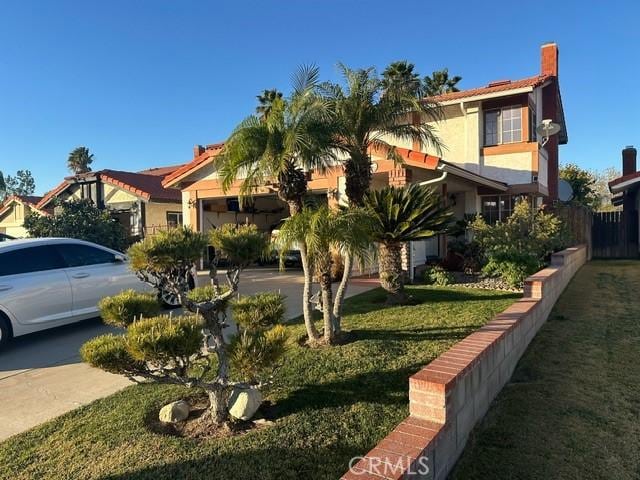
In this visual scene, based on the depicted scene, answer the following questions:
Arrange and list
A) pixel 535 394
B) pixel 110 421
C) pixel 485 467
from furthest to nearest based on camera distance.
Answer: pixel 535 394
pixel 110 421
pixel 485 467

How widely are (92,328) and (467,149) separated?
1270 cm

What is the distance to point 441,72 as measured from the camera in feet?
101

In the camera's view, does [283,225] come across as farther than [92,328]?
No

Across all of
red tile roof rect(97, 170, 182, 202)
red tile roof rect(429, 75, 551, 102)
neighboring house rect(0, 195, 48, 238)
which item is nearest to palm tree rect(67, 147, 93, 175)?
neighboring house rect(0, 195, 48, 238)

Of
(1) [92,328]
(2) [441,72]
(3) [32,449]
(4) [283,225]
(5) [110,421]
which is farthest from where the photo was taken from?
(2) [441,72]

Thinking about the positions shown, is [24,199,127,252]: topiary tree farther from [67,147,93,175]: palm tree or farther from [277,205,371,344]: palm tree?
[67,147,93,175]: palm tree

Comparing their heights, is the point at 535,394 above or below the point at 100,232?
below

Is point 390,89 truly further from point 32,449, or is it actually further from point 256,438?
point 32,449

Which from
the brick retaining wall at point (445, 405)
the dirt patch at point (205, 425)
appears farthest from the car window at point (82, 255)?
the brick retaining wall at point (445, 405)

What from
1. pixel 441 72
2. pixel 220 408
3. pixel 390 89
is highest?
pixel 441 72


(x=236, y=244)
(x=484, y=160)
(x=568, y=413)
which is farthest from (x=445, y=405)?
(x=484, y=160)

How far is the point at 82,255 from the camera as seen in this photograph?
7.30 metres

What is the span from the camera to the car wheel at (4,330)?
239 inches

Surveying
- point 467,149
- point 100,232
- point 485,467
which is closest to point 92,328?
point 485,467
